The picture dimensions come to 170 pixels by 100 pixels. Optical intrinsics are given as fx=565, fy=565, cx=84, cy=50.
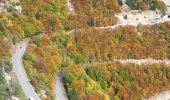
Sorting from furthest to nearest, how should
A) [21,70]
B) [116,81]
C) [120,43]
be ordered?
1. [120,43]
2. [116,81]
3. [21,70]

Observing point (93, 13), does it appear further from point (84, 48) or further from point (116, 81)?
point (116, 81)

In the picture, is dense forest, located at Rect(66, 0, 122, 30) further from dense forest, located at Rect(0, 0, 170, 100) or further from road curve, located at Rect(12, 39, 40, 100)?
road curve, located at Rect(12, 39, 40, 100)

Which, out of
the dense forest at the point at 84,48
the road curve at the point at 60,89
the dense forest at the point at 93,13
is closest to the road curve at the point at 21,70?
the dense forest at the point at 84,48

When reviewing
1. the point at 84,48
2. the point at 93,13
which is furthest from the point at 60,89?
the point at 93,13

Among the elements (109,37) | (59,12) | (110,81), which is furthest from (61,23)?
(110,81)

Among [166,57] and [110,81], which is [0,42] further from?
[166,57]
